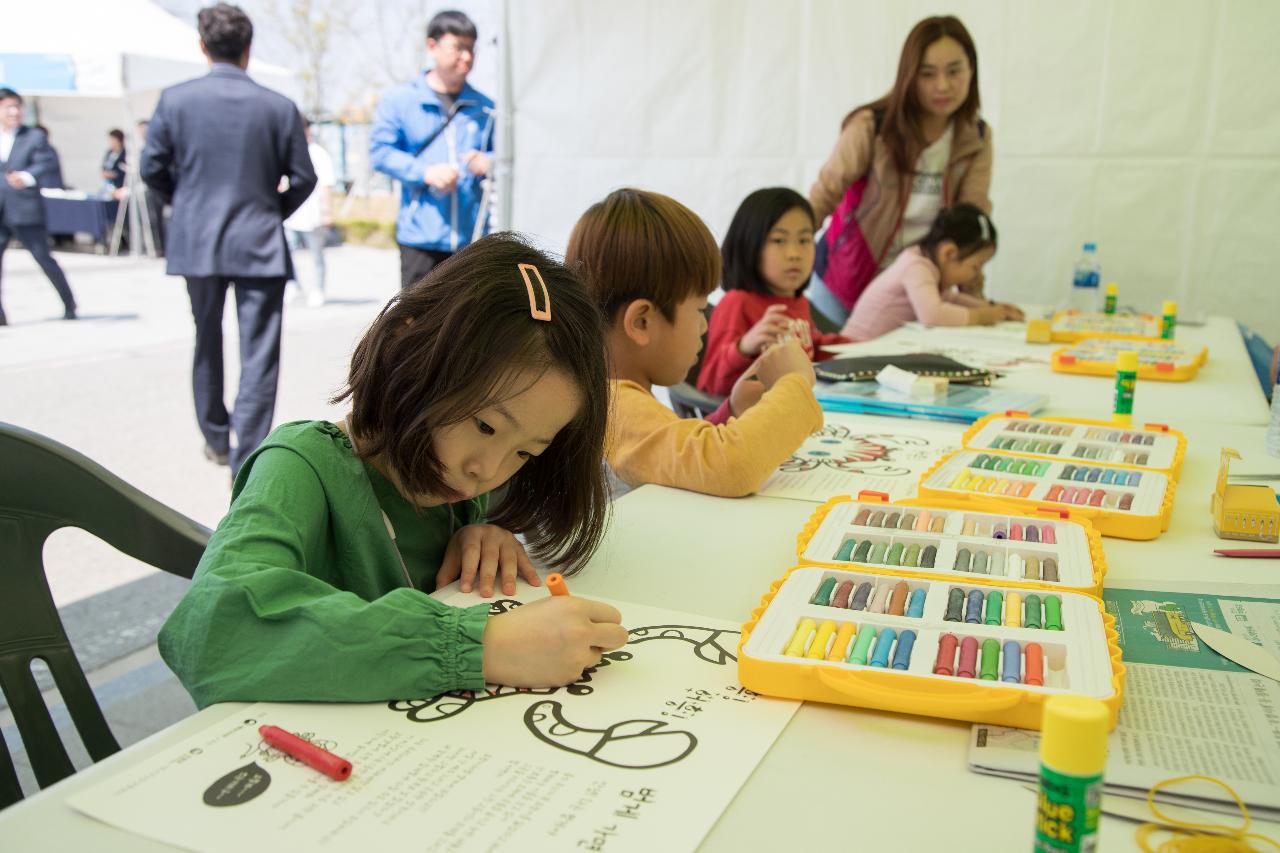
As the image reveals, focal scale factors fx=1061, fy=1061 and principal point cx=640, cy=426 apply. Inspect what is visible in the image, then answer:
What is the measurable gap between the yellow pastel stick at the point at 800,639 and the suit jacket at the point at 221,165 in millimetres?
2809

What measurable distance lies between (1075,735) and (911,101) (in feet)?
9.04

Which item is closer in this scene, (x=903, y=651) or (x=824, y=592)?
(x=903, y=651)

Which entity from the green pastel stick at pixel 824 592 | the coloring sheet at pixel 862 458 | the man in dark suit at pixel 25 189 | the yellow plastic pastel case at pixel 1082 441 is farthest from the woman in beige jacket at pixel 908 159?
the man in dark suit at pixel 25 189

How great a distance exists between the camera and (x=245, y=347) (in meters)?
3.27

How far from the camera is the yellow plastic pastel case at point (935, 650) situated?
2.25ft

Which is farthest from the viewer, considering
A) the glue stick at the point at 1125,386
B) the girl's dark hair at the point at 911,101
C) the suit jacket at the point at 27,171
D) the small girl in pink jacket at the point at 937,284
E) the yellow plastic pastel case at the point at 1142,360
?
the suit jacket at the point at 27,171

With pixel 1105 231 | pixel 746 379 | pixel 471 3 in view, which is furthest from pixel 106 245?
pixel 746 379

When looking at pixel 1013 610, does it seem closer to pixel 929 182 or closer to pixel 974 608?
pixel 974 608

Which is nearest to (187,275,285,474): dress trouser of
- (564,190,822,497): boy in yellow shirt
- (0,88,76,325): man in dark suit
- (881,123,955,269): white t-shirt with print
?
(881,123,955,269): white t-shirt with print

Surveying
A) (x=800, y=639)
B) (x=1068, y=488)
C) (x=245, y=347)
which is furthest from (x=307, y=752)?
(x=245, y=347)

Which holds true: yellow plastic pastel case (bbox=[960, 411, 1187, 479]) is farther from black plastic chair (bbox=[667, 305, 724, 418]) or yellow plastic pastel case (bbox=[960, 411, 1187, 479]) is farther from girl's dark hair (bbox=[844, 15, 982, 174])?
girl's dark hair (bbox=[844, 15, 982, 174])

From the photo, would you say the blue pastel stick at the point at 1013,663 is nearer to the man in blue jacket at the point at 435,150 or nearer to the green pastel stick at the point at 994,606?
the green pastel stick at the point at 994,606

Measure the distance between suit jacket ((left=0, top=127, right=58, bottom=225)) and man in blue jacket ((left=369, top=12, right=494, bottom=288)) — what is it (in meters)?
3.21

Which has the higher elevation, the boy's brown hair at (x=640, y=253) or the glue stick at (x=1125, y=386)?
the boy's brown hair at (x=640, y=253)
